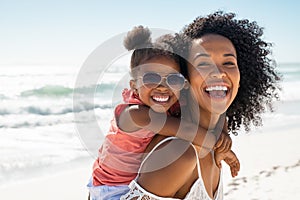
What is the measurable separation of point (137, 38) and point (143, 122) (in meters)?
0.58

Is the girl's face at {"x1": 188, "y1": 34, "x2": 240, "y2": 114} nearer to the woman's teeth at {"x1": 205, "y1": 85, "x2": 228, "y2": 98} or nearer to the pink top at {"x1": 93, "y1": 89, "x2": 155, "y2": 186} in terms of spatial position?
the woman's teeth at {"x1": 205, "y1": 85, "x2": 228, "y2": 98}

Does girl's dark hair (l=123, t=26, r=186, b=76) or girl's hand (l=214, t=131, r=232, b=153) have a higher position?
girl's dark hair (l=123, t=26, r=186, b=76)

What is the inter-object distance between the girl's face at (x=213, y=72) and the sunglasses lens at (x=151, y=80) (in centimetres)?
22

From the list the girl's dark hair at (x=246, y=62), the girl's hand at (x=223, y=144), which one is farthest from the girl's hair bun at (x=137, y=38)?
the girl's hand at (x=223, y=144)

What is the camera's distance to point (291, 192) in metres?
5.04

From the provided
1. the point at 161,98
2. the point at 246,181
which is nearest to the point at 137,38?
the point at 161,98

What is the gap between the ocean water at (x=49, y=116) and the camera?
645cm

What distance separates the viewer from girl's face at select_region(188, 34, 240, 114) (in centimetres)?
217

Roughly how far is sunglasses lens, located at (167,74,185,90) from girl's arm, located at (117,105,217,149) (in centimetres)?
15

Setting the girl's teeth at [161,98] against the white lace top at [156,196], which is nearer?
the white lace top at [156,196]

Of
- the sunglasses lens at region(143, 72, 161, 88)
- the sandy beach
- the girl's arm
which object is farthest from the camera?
the sandy beach

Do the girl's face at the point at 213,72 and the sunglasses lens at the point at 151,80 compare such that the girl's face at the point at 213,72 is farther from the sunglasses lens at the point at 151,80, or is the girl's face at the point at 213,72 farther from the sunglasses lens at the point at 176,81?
the sunglasses lens at the point at 151,80

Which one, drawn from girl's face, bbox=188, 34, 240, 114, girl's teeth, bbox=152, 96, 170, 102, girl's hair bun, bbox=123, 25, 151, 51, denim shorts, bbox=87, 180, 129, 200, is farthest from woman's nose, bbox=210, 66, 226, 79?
denim shorts, bbox=87, 180, 129, 200

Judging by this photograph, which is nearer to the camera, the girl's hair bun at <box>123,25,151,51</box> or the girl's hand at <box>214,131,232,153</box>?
the girl's hand at <box>214,131,232,153</box>
